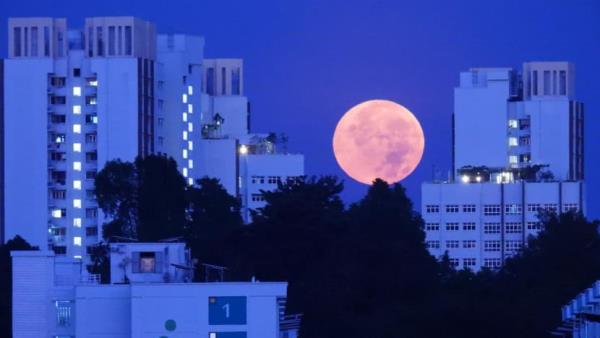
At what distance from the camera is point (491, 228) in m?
96.9

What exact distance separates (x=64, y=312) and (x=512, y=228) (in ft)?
180

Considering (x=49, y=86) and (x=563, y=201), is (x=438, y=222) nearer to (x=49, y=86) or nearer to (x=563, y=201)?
(x=563, y=201)

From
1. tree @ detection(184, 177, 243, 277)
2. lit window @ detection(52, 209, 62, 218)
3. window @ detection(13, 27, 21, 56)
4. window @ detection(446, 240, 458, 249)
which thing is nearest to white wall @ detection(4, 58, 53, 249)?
lit window @ detection(52, 209, 62, 218)

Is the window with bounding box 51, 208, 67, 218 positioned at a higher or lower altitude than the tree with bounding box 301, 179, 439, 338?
higher

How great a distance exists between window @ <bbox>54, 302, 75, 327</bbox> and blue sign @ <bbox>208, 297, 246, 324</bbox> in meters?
3.62

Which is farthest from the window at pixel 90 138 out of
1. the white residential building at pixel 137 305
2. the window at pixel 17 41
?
the white residential building at pixel 137 305

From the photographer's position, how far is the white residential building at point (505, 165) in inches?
3794

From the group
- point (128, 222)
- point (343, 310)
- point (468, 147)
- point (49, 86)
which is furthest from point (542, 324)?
point (468, 147)

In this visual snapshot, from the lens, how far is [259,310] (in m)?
42.8

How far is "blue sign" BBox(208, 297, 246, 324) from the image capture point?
42.8m

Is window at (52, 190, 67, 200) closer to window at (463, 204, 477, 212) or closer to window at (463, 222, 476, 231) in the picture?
window at (463, 204, 477, 212)

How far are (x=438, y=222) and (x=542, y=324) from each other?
50.9 meters

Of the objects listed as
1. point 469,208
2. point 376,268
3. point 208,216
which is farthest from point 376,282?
point 469,208

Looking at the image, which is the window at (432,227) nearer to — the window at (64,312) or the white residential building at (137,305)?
the white residential building at (137,305)
